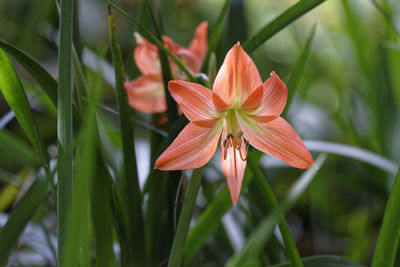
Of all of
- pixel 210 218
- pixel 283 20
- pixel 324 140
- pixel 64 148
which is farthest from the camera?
pixel 324 140

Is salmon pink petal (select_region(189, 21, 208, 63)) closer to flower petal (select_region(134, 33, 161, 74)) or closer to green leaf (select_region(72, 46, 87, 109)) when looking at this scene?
flower petal (select_region(134, 33, 161, 74))

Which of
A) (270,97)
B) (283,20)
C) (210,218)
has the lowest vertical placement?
(210,218)

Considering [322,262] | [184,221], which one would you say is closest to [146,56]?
[184,221]

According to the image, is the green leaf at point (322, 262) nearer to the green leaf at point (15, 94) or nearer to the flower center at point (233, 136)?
the flower center at point (233, 136)

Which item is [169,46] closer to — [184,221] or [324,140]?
[184,221]

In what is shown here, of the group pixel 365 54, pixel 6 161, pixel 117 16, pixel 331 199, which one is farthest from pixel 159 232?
pixel 117 16

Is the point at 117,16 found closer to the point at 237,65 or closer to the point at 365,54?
the point at 365,54

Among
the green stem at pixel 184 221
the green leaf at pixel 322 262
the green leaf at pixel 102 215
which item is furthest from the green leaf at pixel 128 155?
the green leaf at pixel 322 262
